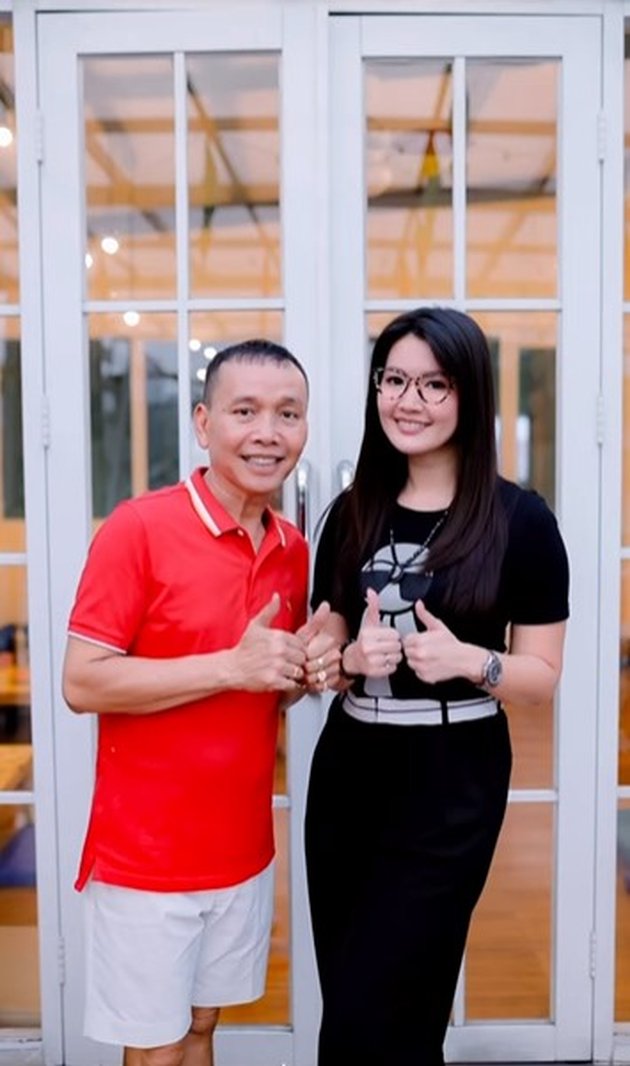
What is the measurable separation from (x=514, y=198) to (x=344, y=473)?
715 millimetres

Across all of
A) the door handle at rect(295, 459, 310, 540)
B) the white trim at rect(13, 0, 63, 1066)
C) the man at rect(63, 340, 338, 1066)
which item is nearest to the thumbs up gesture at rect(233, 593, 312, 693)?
the man at rect(63, 340, 338, 1066)

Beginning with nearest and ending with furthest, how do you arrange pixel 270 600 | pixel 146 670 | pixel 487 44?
pixel 146 670, pixel 270 600, pixel 487 44

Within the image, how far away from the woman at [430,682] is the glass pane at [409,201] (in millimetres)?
748

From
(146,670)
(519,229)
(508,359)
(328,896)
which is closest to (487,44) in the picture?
(519,229)

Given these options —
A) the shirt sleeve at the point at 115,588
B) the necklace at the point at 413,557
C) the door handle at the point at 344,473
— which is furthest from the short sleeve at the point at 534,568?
the door handle at the point at 344,473

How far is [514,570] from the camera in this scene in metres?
1.33

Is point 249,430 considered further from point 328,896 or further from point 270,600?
point 328,896

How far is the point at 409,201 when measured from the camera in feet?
6.81

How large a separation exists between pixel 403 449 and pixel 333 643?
300 mm

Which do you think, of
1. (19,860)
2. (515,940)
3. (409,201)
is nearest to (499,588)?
(409,201)

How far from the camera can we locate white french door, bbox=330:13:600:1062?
2.00 metres

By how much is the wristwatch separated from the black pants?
90 millimetres

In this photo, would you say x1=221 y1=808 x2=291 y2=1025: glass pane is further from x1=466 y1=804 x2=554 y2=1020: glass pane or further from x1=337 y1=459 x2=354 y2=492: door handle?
x1=337 y1=459 x2=354 y2=492: door handle

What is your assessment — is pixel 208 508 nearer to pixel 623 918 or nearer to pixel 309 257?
pixel 309 257
